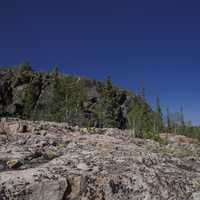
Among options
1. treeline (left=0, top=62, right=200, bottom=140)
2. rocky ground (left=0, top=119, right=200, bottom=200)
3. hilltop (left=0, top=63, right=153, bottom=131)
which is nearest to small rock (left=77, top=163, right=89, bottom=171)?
rocky ground (left=0, top=119, right=200, bottom=200)

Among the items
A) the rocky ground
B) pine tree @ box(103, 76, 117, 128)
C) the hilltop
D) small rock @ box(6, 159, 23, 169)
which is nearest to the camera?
the rocky ground

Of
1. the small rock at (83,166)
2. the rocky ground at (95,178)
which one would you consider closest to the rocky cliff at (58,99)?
the rocky ground at (95,178)

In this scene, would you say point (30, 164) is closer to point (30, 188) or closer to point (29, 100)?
point (30, 188)

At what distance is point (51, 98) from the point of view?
7981 cm

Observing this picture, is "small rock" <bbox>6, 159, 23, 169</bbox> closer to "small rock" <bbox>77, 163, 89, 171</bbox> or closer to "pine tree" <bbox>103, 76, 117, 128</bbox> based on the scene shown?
"small rock" <bbox>77, 163, 89, 171</bbox>

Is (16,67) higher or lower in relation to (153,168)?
higher

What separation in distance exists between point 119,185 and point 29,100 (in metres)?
63.3

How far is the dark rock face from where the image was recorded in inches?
2881

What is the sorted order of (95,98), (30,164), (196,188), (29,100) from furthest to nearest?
1. (95,98)
2. (29,100)
3. (30,164)
4. (196,188)

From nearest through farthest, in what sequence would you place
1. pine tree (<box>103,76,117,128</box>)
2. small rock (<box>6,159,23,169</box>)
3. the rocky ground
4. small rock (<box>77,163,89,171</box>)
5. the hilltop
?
the rocky ground
small rock (<box>77,163,89,171</box>)
small rock (<box>6,159,23,169</box>)
pine tree (<box>103,76,117,128</box>)
the hilltop

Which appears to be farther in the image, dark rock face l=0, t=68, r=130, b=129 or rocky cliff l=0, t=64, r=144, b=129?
dark rock face l=0, t=68, r=130, b=129

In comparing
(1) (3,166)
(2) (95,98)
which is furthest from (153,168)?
(2) (95,98)

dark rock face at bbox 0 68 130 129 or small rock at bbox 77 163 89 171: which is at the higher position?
dark rock face at bbox 0 68 130 129

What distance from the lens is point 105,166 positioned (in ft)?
37.5
